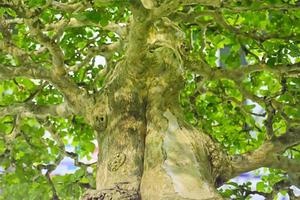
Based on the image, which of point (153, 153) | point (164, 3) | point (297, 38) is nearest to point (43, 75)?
point (153, 153)

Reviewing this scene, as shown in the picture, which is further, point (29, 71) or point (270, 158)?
point (29, 71)

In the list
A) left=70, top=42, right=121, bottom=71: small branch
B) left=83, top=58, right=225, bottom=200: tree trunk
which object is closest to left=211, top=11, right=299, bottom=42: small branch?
left=83, top=58, right=225, bottom=200: tree trunk

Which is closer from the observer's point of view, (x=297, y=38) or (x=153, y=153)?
(x=153, y=153)

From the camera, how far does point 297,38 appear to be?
3.44 meters

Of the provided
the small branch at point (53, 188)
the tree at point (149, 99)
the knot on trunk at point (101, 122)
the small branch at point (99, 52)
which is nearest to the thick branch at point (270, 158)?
the tree at point (149, 99)

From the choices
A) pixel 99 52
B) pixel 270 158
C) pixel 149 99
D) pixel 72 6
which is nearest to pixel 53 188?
pixel 99 52

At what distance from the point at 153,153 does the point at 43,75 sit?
1020mm

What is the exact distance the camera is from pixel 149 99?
2.98m

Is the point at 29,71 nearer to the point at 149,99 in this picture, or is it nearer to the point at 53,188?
the point at 149,99

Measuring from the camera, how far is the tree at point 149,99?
2.61m

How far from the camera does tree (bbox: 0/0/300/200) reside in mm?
2605

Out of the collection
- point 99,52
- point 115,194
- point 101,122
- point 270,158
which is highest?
point 99,52

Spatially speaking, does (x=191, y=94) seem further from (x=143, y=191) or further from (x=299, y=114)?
(x=143, y=191)

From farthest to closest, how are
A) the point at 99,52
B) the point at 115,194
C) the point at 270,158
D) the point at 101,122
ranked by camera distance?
the point at 99,52
the point at 270,158
the point at 101,122
the point at 115,194
